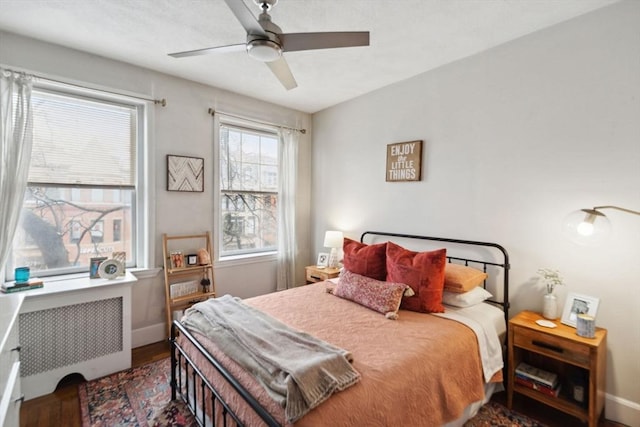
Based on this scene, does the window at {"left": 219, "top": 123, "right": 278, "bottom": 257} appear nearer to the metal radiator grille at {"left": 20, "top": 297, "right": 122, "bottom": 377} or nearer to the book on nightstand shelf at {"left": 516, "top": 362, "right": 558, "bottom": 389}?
the metal radiator grille at {"left": 20, "top": 297, "right": 122, "bottom": 377}

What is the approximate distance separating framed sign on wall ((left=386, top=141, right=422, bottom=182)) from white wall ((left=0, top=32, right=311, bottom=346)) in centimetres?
173

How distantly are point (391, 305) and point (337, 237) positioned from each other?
5.33ft

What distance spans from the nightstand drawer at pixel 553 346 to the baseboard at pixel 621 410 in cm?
48

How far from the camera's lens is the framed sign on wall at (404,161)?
310 cm

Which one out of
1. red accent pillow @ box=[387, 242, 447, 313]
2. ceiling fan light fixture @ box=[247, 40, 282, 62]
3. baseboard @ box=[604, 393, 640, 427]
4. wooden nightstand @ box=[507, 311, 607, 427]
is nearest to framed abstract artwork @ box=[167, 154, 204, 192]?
ceiling fan light fixture @ box=[247, 40, 282, 62]

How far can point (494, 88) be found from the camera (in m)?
2.55

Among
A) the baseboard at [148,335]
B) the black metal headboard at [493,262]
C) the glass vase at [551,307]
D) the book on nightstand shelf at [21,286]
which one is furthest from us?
the baseboard at [148,335]

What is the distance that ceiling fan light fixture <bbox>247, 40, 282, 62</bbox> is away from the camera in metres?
1.61

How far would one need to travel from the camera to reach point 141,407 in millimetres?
2125

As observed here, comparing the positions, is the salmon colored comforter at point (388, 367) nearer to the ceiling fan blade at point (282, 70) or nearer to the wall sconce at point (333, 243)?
the wall sconce at point (333, 243)

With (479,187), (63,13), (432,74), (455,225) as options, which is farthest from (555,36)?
(63,13)

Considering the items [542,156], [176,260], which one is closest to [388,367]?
[542,156]

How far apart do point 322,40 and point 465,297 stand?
203 centimetres

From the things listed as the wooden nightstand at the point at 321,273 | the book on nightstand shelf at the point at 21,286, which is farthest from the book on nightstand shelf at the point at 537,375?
the book on nightstand shelf at the point at 21,286
